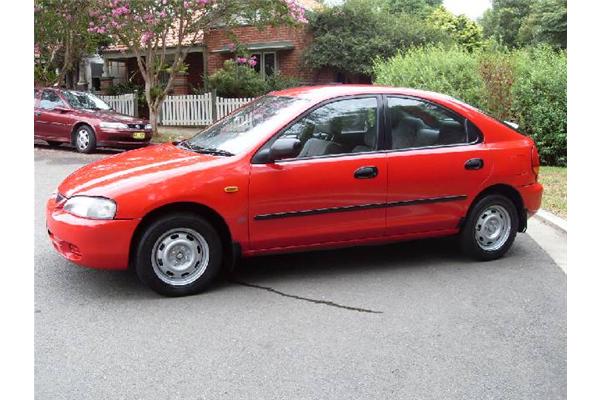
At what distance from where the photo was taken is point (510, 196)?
6.50 metres

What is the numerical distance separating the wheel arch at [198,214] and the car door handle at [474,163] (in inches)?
92.1

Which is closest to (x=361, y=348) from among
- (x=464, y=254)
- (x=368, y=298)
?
(x=368, y=298)

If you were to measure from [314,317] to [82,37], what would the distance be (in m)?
18.4

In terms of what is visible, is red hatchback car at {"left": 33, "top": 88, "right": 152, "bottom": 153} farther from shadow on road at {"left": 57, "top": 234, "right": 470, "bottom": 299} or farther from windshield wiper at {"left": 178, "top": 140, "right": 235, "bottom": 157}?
shadow on road at {"left": 57, "top": 234, "right": 470, "bottom": 299}

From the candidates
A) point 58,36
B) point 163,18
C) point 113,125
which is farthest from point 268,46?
point 113,125

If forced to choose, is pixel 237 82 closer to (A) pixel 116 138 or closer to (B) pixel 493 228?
(A) pixel 116 138

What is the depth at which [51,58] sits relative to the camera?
21016 millimetres

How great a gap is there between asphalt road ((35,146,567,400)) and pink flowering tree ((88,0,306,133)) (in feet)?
40.1

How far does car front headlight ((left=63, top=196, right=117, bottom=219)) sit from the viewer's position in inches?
198

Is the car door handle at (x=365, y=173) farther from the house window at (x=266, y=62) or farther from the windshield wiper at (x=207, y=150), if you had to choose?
the house window at (x=266, y=62)

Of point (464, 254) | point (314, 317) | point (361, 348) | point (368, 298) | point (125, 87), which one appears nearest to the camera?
point (361, 348)

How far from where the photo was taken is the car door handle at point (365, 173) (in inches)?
225

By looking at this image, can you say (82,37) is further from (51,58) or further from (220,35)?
(220,35)

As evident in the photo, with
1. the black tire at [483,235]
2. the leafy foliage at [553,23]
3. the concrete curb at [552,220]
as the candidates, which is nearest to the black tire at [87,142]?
the concrete curb at [552,220]
